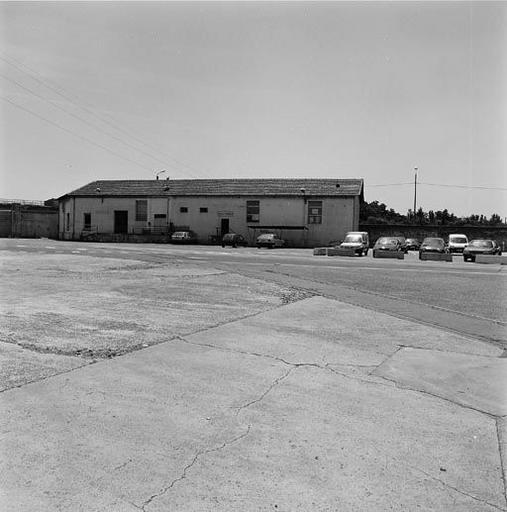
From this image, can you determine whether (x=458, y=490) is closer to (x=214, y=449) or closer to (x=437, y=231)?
(x=214, y=449)

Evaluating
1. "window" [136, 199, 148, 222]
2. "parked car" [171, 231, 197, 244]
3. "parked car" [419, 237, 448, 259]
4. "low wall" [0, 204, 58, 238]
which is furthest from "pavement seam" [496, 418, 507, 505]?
"low wall" [0, 204, 58, 238]

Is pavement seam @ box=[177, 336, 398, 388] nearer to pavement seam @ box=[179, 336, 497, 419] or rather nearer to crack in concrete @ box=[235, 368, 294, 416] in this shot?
pavement seam @ box=[179, 336, 497, 419]

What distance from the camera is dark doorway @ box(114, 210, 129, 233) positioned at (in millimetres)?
57188

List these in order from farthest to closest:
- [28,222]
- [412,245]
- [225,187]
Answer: [28,222] < [225,187] < [412,245]

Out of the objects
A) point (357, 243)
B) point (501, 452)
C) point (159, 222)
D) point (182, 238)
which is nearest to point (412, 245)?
point (357, 243)

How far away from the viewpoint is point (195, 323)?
25.3 feet

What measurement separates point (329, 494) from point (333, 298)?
8605 millimetres

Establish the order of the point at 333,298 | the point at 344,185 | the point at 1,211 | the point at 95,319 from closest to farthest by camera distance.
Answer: the point at 95,319
the point at 333,298
the point at 344,185
the point at 1,211

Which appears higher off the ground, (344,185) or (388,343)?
(344,185)

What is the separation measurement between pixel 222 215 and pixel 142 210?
32.3 feet

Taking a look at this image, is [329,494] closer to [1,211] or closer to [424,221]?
[1,211]

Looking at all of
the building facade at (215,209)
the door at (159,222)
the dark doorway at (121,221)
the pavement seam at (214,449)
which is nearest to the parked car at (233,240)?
the building facade at (215,209)

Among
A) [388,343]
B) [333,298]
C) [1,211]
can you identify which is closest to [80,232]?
[1,211]

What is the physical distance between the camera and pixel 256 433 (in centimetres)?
373
